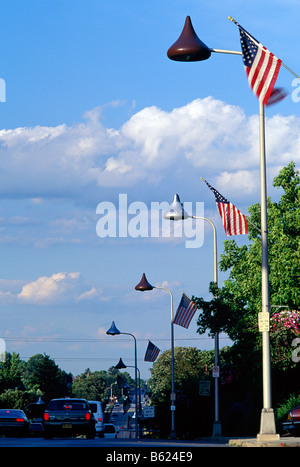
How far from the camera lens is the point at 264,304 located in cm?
2164

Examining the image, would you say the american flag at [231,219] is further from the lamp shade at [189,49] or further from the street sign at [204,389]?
the street sign at [204,389]

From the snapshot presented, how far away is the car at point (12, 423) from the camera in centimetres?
3167

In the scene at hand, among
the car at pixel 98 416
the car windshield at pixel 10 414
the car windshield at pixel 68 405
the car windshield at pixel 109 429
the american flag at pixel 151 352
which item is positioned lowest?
the car windshield at pixel 109 429

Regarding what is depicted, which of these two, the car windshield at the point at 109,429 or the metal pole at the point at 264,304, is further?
the car windshield at the point at 109,429

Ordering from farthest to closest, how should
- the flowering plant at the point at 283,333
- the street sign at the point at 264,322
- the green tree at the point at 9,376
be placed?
the green tree at the point at 9,376, the flowering plant at the point at 283,333, the street sign at the point at 264,322

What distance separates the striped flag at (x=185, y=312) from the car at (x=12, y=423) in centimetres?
1449

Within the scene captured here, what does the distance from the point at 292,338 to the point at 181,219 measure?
8023 mm

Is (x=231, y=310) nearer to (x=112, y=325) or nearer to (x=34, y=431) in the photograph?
(x=34, y=431)

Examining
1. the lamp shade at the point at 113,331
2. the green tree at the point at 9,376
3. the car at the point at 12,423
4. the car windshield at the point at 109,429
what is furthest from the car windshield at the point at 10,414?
the green tree at the point at 9,376

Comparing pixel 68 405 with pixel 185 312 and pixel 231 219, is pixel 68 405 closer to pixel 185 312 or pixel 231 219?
pixel 231 219

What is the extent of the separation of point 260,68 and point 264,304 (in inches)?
251

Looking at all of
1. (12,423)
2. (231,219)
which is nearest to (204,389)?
(12,423)
